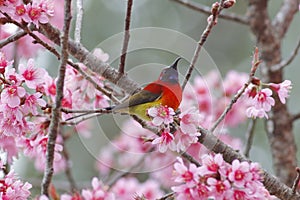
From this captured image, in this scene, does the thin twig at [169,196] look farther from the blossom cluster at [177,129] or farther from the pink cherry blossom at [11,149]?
the pink cherry blossom at [11,149]

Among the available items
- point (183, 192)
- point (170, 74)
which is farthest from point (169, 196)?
point (170, 74)

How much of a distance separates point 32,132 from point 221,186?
0.68m

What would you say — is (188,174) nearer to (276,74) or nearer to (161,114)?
(161,114)

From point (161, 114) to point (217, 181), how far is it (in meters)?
0.22

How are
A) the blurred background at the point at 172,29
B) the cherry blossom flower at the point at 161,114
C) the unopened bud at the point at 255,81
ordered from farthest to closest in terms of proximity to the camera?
the blurred background at the point at 172,29
the unopened bud at the point at 255,81
the cherry blossom flower at the point at 161,114

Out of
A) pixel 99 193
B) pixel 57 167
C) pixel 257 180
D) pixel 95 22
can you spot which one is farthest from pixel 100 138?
pixel 95 22

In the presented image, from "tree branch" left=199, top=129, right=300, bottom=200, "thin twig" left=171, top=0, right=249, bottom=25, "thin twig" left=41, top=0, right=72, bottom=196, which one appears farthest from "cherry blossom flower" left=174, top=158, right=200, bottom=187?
"thin twig" left=171, top=0, right=249, bottom=25

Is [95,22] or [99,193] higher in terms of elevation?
[95,22]

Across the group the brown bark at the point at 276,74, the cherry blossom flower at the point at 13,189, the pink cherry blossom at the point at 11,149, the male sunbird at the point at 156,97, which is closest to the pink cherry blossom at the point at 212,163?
the male sunbird at the point at 156,97

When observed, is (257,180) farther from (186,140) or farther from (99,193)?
(99,193)

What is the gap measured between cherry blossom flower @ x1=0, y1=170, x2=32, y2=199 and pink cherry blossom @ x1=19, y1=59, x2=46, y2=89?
26 cm

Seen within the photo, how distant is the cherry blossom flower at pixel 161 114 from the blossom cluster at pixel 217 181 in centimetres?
12

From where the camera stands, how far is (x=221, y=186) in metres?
1.22

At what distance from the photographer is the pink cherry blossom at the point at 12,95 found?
1.36m
